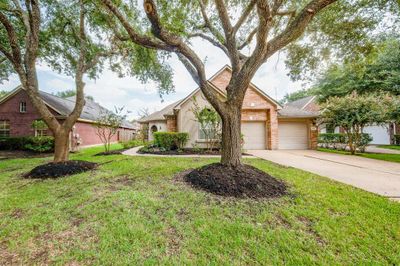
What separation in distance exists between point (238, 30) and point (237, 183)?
252 inches

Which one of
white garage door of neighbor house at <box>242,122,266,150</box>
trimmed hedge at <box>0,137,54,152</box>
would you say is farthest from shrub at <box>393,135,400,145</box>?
trimmed hedge at <box>0,137,54,152</box>

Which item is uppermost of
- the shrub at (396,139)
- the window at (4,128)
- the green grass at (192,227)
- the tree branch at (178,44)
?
the tree branch at (178,44)

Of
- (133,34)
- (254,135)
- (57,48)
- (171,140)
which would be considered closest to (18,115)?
(57,48)

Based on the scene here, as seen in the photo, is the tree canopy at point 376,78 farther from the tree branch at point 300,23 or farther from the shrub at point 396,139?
the tree branch at point 300,23

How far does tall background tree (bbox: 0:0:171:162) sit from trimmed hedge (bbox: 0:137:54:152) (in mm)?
4565

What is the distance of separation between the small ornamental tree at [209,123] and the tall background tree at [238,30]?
4.24 m

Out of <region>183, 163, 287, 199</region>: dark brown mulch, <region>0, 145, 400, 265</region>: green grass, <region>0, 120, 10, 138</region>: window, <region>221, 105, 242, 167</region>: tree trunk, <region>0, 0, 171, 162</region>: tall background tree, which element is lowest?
<region>0, 145, 400, 265</region>: green grass

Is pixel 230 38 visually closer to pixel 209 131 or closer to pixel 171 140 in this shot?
pixel 209 131

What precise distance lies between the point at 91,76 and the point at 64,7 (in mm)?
3770

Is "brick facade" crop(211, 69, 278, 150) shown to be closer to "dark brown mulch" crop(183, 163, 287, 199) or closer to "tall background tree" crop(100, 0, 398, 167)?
"tall background tree" crop(100, 0, 398, 167)

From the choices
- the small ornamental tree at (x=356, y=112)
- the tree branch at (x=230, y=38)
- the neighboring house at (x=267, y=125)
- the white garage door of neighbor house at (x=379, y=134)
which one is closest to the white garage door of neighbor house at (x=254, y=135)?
the neighboring house at (x=267, y=125)

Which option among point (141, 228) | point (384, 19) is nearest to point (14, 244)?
point (141, 228)

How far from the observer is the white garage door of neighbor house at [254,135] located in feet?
45.1

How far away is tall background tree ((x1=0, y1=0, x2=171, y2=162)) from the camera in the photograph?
6262 millimetres
